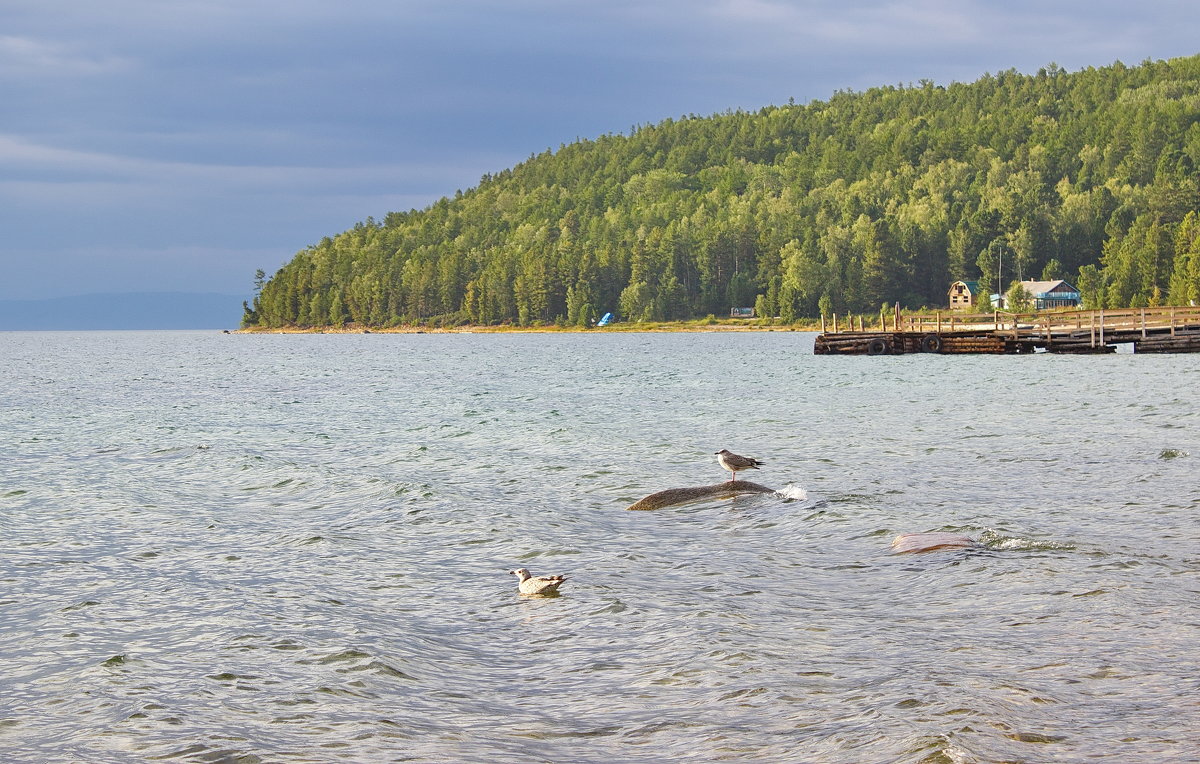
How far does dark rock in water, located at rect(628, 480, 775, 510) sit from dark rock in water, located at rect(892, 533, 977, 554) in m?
4.50

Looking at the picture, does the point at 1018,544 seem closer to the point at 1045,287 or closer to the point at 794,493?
the point at 794,493

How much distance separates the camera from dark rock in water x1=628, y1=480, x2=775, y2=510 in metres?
17.9

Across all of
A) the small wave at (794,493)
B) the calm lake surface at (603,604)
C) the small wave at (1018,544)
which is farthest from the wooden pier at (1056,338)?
the small wave at (1018,544)

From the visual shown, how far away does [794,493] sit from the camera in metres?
18.1

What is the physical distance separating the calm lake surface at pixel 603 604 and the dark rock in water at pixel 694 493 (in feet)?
1.08

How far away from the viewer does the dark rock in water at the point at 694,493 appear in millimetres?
17906

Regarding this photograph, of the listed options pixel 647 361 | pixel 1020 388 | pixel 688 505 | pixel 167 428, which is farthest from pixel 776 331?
pixel 688 505

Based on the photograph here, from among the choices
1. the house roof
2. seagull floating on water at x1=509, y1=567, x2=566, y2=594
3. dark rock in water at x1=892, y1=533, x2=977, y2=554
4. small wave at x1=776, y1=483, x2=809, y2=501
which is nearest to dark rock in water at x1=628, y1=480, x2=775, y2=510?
small wave at x1=776, y1=483, x2=809, y2=501

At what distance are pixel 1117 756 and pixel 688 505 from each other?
10.9 metres

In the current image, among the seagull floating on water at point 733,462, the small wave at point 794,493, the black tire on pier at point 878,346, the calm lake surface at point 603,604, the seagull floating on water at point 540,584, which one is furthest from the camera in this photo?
the black tire on pier at point 878,346

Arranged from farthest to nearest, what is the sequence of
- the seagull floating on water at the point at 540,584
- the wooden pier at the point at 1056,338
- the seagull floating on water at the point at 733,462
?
the wooden pier at the point at 1056,338, the seagull floating on water at the point at 733,462, the seagull floating on water at the point at 540,584

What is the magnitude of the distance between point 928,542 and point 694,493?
508 centimetres

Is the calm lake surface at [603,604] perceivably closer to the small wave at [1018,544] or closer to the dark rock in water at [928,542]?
the small wave at [1018,544]

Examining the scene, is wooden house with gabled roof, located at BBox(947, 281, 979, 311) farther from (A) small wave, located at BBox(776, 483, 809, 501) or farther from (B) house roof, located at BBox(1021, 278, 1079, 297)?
(A) small wave, located at BBox(776, 483, 809, 501)
